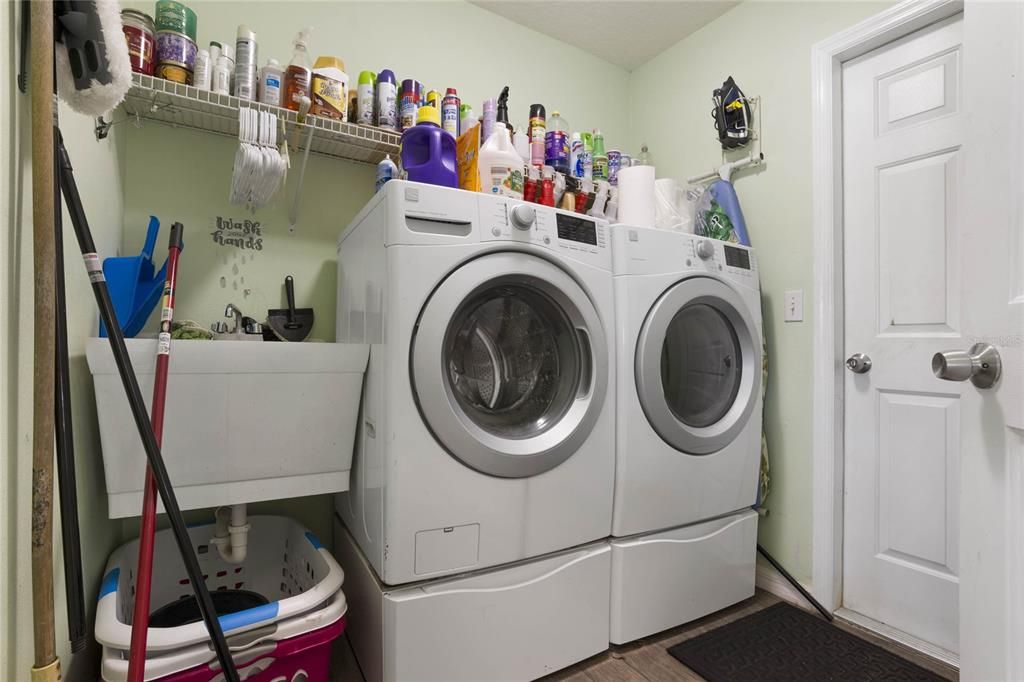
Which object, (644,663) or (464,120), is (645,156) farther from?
(644,663)

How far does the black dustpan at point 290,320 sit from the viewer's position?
1.60 meters

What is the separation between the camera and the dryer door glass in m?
1.61

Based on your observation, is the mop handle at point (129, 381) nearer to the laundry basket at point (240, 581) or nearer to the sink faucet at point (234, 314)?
the laundry basket at point (240, 581)

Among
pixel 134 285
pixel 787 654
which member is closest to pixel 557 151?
pixel 134 285

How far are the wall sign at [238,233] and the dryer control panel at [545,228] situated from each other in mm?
863

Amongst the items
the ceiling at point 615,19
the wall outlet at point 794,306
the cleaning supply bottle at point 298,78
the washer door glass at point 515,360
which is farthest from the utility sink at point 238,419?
the ceiling at point 615,19

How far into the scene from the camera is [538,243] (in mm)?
1283

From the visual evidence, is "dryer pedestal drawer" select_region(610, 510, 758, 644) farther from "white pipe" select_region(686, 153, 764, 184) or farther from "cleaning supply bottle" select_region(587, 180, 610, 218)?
"white pipe" select_region(686, 153, 764, 184)

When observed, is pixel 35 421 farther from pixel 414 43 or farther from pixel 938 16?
pixel 938 16

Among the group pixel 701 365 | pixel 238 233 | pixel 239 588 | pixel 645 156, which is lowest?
pixel 239 588

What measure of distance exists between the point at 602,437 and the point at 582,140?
1.22 metres

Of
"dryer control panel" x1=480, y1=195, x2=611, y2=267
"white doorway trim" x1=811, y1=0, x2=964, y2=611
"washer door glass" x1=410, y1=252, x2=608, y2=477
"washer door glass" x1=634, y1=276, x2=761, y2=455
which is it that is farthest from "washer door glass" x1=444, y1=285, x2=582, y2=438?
"white doorway trim" x1=811, y1=0, x2=964, y2=611

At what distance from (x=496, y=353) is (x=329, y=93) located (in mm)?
926

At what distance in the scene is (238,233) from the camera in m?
1.61
